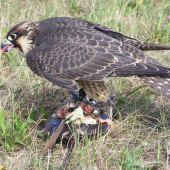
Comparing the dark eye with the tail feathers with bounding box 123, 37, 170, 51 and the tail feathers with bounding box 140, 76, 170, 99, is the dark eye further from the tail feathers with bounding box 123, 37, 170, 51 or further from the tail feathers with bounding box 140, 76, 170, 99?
the tail feathers with bounding box 140, 76, 170, 99

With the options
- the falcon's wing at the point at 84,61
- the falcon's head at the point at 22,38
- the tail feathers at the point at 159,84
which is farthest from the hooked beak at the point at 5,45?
the tail feathers at the point at 159,84

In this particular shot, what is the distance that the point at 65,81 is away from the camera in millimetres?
4246

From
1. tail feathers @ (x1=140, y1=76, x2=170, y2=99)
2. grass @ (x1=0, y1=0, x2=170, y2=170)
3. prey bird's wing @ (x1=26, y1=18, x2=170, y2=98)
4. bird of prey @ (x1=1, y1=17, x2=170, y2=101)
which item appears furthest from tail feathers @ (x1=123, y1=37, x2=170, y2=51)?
grass @ (x1=0, y1=0, x2=170, y2=170)

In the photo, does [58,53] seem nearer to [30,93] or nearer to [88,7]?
[30,93]

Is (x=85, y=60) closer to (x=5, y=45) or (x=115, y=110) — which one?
(x=115, y=110)

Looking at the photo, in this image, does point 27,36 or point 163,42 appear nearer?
point 27,36

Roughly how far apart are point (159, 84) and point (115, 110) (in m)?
0.81

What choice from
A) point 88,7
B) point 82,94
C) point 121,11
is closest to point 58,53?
point 82,94

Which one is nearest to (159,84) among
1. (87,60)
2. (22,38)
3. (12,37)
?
(87,60)

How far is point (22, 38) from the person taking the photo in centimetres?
484

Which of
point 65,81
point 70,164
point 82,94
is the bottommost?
point 70,164

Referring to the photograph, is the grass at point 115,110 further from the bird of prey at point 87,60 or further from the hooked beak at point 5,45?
the bird of prey at point 87,60

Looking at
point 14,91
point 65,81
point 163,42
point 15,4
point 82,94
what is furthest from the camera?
point 15,4

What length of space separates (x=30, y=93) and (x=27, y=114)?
385 millimetres
